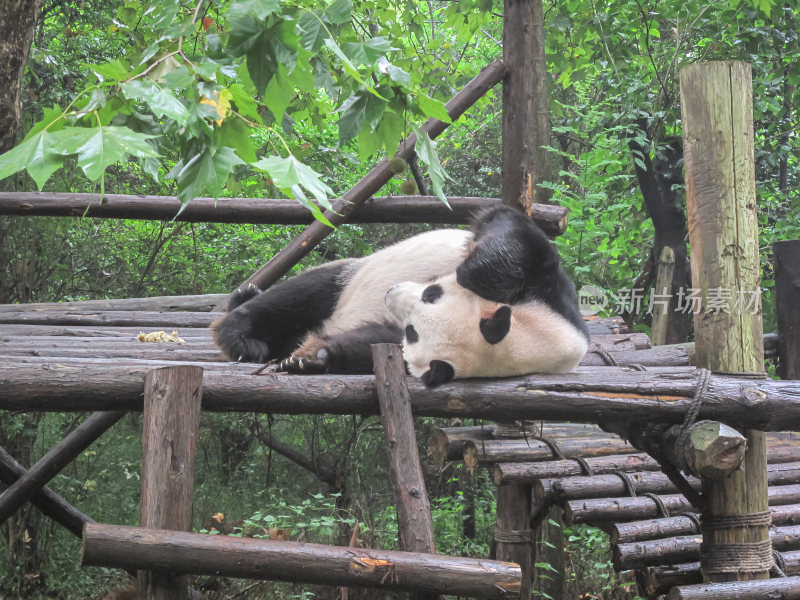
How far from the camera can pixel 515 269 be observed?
2332mm

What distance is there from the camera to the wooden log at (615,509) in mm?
3041

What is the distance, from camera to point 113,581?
5273mm

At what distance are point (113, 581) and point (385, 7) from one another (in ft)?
14.0

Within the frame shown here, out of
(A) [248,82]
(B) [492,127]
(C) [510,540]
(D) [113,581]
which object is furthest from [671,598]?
(B) [492,127]

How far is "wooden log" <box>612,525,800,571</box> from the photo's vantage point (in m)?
2.90

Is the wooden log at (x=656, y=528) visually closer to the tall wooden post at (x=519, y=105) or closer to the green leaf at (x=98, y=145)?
the tall wooden post at (x=519, y=105)

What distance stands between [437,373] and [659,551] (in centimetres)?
133

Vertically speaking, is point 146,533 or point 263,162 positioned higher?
point 263,162

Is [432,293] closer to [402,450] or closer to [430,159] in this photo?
[402,450]

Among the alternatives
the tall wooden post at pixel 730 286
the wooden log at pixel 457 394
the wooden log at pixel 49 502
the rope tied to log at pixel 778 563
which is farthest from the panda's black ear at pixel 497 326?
the wooden log at pixel 49 502

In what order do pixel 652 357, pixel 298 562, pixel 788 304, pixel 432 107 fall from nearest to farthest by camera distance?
1. pixel 432 107
2. pixel 298 562
3. pixel 652 357
4. pixel 788 304

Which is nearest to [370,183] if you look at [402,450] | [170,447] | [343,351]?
[343,351]

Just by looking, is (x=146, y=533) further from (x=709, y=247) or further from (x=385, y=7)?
(x=385, y=7)

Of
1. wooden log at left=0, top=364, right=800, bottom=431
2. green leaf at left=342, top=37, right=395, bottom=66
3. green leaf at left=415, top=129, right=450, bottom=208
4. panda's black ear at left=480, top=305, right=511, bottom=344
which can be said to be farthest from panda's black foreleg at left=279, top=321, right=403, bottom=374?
green leaf at left=342, top=37, right=395, bottom=66
